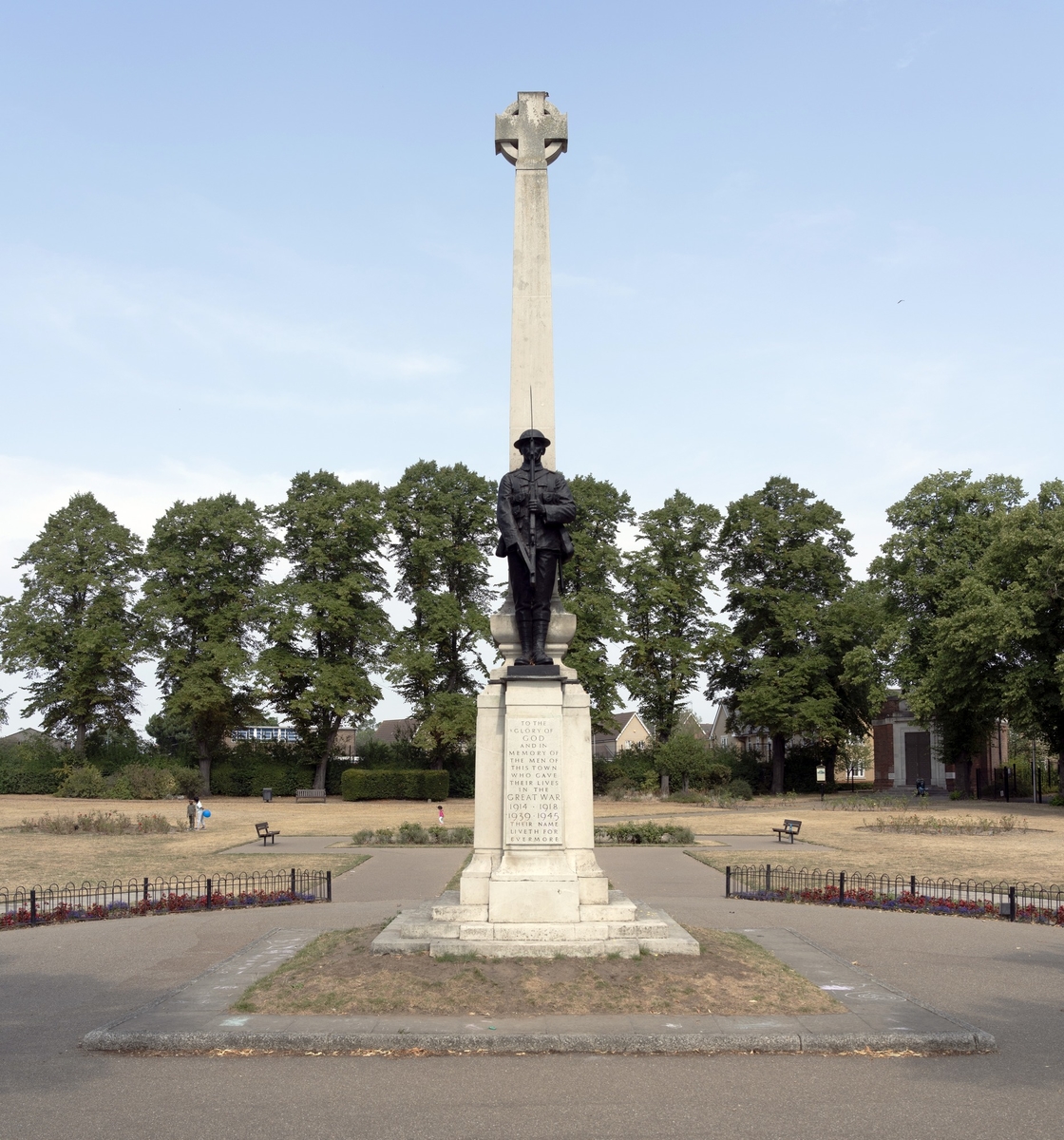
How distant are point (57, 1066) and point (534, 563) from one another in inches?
255

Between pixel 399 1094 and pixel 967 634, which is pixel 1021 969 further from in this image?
pixel 967 634

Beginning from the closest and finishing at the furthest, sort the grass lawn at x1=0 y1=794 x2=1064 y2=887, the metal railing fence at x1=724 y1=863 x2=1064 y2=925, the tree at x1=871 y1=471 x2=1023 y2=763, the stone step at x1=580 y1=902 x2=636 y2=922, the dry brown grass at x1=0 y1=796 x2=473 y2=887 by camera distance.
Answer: the stone step at x1=580 y1=902 x2=636 y2=922 → the metal railing fence at x1=724 y1=863 x2=1064 y2=925 → the dry brown grass at x1=0 y1=796 x2=473 y2=887 → the grass lawn at x1=0 y1=794 x2=1064 y2=887 → the tree at x1=871 y1=471 x2=1023 y2=763

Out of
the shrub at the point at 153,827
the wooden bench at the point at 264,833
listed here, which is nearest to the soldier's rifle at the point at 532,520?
the wooden bench at the point at 264,833

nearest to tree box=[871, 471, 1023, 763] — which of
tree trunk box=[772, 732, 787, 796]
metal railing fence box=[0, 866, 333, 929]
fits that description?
tree trunk box=[772, 732, 787, 796]

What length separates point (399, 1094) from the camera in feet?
24.6

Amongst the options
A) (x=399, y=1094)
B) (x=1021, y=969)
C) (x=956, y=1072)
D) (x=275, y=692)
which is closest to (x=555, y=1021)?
(x=399, y=1094)

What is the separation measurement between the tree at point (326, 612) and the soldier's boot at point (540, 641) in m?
37.8

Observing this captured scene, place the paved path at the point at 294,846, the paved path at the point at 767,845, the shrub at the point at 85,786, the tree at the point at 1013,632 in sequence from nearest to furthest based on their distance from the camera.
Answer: the paved path at the point at 767,845 < the paved path at the point at 294,846 < the tree at the point at 1013,632 < the shrub at the point at 85,786

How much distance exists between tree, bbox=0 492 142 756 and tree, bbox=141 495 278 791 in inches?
63.3

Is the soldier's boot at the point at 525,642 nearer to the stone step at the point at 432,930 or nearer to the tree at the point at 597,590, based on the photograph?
the stone step at the point at 432,930

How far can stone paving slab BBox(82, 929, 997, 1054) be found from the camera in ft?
28.2

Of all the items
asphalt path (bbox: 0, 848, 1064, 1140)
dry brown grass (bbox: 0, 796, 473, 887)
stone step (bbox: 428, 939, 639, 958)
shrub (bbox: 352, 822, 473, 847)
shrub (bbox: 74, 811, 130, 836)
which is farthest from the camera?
shrub (bbox: 74, 811, 130, 836)

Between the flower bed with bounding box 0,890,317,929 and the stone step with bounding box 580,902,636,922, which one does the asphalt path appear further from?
the flower bed with bounding box 0,890,317,929

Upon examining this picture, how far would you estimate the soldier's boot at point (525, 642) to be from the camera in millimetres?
11961
